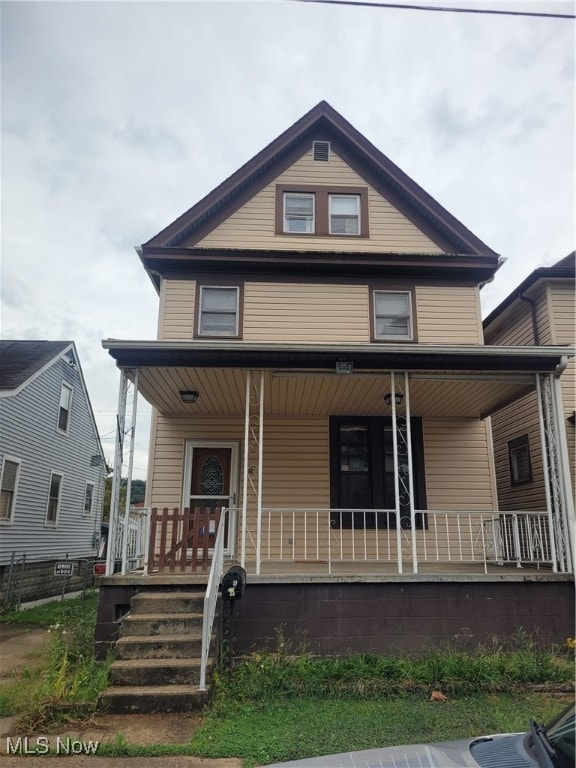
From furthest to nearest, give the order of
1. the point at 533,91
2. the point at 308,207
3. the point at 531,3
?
1. the point at 308,207
2. the point at 533,91
3. the point at 531,3

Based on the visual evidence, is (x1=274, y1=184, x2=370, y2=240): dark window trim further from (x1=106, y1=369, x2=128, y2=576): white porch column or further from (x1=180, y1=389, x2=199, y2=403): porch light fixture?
(x1=106, y1=369, x2=128, y2=576): white porch column

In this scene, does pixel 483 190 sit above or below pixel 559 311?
above

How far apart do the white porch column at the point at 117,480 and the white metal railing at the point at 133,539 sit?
116 millimetres

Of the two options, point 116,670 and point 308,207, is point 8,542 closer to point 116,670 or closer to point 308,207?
point 116,670

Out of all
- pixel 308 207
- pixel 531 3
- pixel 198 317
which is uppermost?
pixel 308 207

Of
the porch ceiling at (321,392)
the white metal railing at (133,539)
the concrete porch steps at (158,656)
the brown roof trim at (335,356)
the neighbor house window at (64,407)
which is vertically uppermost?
the neighbor house window at (64,407)

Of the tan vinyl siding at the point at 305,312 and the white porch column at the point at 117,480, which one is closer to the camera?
the white porch column at the point at 117,480

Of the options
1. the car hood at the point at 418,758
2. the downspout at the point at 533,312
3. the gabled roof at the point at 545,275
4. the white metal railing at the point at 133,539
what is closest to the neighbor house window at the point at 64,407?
the white metal railing at the point at 133,539

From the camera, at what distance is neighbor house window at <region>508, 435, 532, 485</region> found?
10.9 m

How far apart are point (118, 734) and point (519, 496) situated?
929 cm

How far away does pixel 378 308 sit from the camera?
10.0 metres

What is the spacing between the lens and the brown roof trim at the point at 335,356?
22.2 feet

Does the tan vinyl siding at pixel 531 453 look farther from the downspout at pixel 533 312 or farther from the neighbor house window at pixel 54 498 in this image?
the neighbor house window at pixel 54 498

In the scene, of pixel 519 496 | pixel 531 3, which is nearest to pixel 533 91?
pixel 531 3
